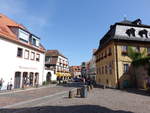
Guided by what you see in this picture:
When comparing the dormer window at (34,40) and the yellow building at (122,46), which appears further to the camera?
the dormer window at (34,40)

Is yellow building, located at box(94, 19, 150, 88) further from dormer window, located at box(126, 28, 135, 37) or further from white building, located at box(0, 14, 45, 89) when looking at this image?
white building, located at box(0, 14, 45, 89)

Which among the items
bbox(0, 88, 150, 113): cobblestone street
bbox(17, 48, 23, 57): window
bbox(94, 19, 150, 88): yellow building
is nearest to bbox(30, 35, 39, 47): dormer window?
bbox(17, 48, 23, 57): window

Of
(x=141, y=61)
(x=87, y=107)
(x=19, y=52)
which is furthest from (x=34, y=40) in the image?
(x=87, y=107)

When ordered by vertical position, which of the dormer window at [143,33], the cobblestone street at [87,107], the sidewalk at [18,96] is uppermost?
the dormer window at [143,33]

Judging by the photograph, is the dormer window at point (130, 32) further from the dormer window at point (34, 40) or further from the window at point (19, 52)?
the window at point (19, 52)

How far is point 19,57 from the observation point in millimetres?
22297

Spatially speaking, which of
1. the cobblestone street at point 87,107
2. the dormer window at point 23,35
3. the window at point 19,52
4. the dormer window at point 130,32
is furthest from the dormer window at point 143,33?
the window at point 19,52

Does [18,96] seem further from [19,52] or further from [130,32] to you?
[130,32]

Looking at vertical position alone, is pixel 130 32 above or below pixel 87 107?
above

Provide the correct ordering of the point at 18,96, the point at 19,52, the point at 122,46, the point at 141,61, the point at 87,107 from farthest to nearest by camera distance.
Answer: the point at 122,46, the point at 19,52, the point at 141,61, the point at 18,96, the point at 87,107

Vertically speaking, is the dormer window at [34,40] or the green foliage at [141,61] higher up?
the dormer window at [34,40]

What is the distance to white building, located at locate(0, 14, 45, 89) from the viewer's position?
765 inches

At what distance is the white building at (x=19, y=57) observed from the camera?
1942cm

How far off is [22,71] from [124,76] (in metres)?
16.1
